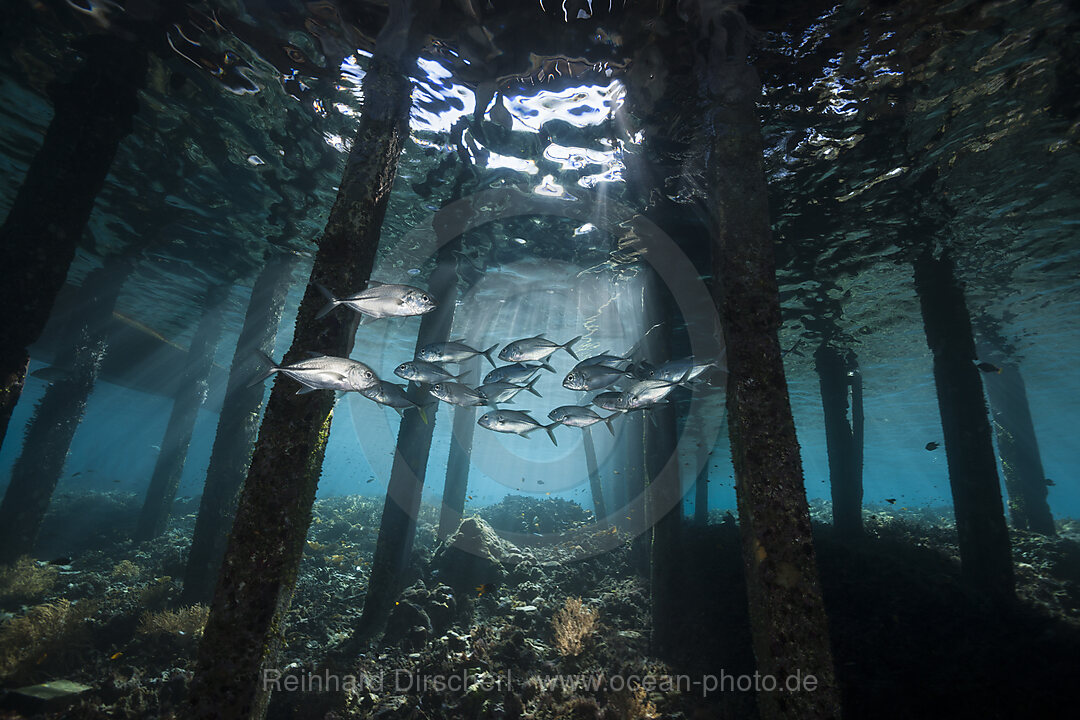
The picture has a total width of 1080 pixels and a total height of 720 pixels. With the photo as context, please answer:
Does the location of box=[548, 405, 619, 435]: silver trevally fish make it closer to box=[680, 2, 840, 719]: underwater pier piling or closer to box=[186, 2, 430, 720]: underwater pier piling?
box=[680, 2, 840, 719]: underwater pier piling

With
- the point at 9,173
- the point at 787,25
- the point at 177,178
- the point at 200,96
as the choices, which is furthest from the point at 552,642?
the point at 9,173

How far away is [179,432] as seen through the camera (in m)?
18.3

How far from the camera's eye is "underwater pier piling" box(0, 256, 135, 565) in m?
12.1

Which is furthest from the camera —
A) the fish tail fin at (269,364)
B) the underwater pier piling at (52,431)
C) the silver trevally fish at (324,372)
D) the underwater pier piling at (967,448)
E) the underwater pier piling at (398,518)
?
the underwater pier piling at (52,431)

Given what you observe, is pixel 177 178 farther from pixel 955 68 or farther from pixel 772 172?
pixel 955 68

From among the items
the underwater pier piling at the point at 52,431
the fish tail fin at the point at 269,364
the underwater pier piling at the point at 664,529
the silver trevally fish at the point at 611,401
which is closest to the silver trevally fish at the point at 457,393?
the silver trevally fish at the point at 611,401

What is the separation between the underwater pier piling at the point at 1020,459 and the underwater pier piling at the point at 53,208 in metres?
29.6

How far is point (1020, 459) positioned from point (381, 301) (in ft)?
91.8

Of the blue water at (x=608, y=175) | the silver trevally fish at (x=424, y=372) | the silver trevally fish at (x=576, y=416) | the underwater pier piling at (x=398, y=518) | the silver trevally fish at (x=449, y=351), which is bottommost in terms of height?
the underwater pier piling at (x=398, y=518)

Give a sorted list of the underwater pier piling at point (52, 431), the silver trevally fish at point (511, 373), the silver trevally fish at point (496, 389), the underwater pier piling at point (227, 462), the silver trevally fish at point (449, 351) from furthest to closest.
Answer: the underwater pier piling at point (52, 431)
the underwater pier piling at point (227, 462)
the silver trevally fish at point (496, 389)
the silver trevally fish at point (511, 373)
the silver trevally fish at point (449, 351)

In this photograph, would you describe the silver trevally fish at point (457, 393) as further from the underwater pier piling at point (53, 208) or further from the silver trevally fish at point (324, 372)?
the underwater pier piling at point (53, 208)

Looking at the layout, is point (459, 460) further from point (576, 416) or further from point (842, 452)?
point (842, 452)

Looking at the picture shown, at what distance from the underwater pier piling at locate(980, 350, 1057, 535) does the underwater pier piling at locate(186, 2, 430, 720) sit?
25.7 metres

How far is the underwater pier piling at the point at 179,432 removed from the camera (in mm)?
17250
